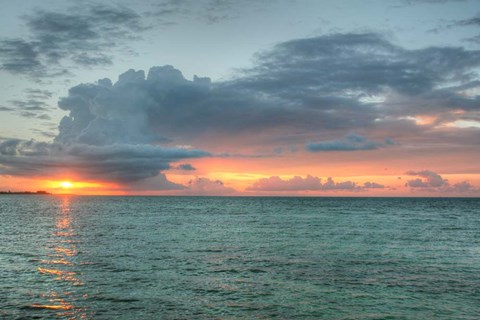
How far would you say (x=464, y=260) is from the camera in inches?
1642

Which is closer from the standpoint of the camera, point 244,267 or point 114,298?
point 114,298

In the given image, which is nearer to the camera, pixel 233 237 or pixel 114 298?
pixel 114 298

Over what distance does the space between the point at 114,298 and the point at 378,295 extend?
1813 centimetres

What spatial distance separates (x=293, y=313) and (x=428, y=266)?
21042 millimetres

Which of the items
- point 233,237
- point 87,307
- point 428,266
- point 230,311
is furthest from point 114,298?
point 233,237

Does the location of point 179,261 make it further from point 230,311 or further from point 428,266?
point 428,266

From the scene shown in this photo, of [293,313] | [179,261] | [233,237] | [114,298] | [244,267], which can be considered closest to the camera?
[293,313]

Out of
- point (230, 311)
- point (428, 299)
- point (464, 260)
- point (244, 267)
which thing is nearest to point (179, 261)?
point (244, 267)

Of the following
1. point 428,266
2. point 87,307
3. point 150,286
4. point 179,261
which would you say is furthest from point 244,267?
point 428,266

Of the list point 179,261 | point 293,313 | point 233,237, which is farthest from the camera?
point 233,237

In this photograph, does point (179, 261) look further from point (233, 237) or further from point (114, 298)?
point (233, 237)

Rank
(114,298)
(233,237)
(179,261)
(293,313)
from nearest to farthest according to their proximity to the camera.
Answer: (293,313), (114,298), (179,261), (233,237)

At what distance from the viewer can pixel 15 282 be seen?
30672mm

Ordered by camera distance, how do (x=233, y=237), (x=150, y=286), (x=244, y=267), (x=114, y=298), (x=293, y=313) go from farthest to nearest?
(x=233, y=237)
(x=244, y=267)
(x=150, y=286)
(x=114, y=298)
(x=293, y=313)
